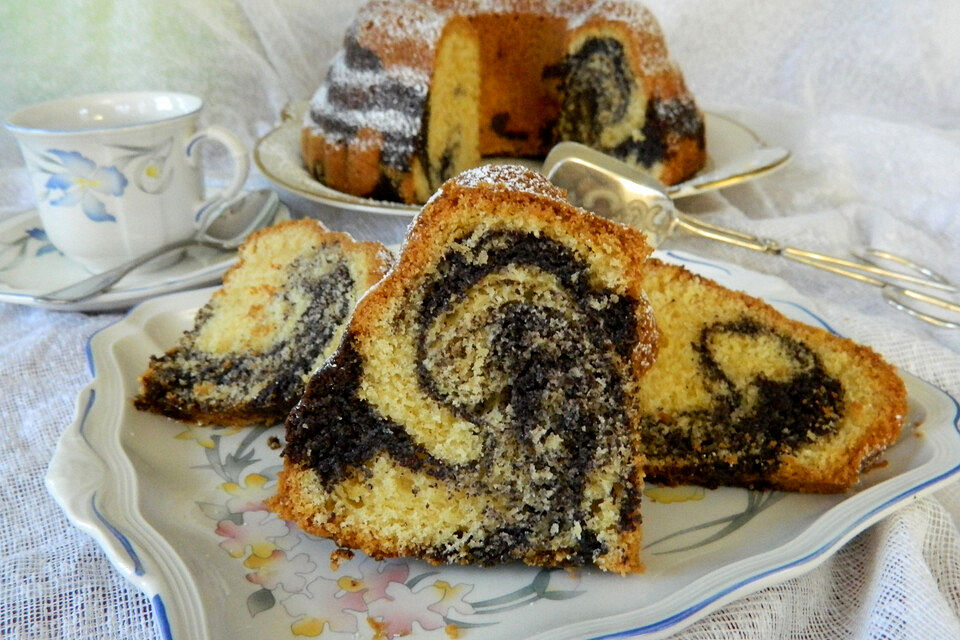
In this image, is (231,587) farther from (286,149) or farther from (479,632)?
(286,149)

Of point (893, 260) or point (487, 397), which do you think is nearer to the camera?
point (487, 397)

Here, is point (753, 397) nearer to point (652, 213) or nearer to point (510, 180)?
point (510, 180)

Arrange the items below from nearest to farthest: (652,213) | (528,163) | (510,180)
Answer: (510,180) < (652,213) < (528,163)

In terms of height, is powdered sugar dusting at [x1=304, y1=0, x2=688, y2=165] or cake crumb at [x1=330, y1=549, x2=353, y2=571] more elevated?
powdered sugar dusting at [x1=304, y1=0, x2=688, y2=165]

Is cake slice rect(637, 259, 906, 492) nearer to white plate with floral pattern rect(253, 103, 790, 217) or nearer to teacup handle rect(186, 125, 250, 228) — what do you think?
white plate with floral pattern rect(253, 103, 790, 217)

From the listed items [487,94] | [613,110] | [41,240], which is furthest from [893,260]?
[41,240]

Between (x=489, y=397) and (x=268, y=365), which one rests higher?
(x=489, y=397)

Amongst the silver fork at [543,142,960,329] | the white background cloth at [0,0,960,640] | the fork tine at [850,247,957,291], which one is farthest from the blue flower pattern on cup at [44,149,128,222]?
the fork tine at [850,247,957,291]

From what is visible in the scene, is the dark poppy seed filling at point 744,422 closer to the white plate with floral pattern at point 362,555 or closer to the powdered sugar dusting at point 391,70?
the white plate with floral pattern at point 362,555
